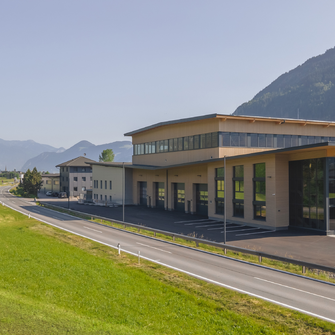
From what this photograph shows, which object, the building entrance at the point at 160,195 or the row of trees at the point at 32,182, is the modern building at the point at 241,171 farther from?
the row of trees at the point at 32,182

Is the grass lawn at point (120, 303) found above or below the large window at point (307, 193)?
below

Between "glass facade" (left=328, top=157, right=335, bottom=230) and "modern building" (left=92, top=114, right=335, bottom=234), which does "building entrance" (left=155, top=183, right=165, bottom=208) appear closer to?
"modern building" (left=92, top=114, right=335, bottom=234)

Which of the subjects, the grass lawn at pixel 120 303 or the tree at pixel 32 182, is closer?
the grass lawn at pixel 120 303

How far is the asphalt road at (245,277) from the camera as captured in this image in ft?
49.1

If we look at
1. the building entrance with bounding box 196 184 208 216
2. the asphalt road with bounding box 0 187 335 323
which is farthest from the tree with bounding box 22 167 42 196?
the asphalt road with bounding box 0 187 335 323

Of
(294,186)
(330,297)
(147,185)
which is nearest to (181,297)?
(330,297)

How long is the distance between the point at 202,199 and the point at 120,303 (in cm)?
3724

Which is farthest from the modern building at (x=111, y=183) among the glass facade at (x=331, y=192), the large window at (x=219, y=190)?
the glass facade at (x=331, y=192)

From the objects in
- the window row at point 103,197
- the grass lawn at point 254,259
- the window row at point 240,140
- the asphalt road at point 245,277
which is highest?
the window row at point 240,140

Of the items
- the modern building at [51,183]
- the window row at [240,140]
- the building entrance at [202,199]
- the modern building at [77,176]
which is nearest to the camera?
the window row at [240,140]

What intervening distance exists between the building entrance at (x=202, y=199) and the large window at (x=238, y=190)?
8.27 meters

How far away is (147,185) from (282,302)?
50019mm

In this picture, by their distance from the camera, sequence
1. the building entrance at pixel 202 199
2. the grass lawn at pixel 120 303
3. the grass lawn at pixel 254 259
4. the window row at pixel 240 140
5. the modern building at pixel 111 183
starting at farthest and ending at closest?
1. the modern building at pixel 111 183
2. the building entrance at pixel 202 199
3. the window row at pixel 240 140
4. the grass lawn at pixel 254 259
5. the grass lawn at pixel 120 303

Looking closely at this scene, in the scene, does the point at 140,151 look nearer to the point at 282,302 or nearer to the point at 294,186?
the point at 294,186
